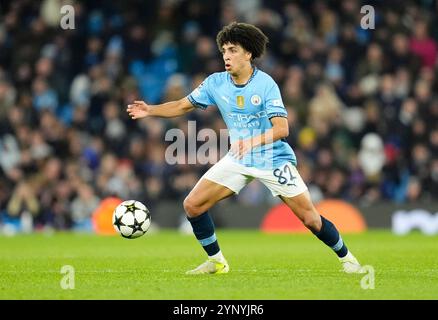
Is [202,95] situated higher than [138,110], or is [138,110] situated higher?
[202,95]

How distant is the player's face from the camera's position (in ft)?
31.1

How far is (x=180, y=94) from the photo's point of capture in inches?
782

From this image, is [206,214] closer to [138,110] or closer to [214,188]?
[214,188]

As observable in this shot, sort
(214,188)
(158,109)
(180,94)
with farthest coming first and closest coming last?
1. (180,94)
2. (158,109)
3. (214,188)

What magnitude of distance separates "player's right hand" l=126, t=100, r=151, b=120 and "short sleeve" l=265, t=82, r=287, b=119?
47.6 inches

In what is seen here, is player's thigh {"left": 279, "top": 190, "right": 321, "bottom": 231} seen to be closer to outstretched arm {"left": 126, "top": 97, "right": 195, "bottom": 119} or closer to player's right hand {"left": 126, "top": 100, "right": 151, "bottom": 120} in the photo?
outstretched arm {"left": 126, "top": 97, "right": 195, "bottom": 119}

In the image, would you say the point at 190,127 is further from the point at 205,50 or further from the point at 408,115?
the point at 408,115

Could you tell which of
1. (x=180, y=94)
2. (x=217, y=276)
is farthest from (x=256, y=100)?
(x=180, y=94)

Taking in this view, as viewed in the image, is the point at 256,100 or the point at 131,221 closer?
the point at 256,100

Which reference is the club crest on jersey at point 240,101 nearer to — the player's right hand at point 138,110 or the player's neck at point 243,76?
the player's neck at point 243,76

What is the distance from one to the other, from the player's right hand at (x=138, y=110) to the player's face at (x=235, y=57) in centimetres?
89

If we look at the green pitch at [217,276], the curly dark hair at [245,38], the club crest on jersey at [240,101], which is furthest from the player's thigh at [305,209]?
the curly dark hair at [245,38]

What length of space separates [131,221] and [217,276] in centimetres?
128

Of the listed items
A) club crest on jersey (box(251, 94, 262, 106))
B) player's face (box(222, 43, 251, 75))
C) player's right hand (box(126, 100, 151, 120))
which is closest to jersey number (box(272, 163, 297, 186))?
club crest on jersey (box(251, 94, 262, 106))
